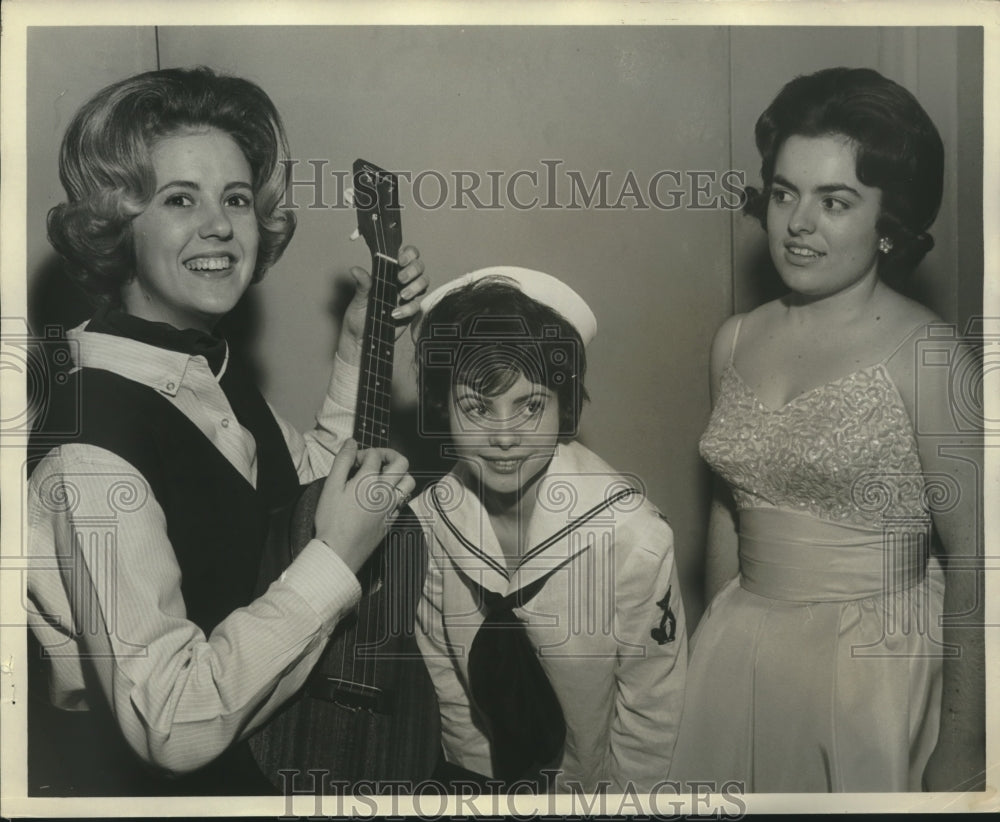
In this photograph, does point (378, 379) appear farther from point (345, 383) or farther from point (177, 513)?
point (177, 513)

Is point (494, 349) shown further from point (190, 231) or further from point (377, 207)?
point (190, 231)

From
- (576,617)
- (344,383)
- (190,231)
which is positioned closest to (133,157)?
(190,231)

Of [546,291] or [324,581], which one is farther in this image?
[546,291]

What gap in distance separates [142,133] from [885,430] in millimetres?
1554

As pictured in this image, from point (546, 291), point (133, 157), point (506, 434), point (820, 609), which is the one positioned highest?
point (133, 157)

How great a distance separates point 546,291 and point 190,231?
70cm

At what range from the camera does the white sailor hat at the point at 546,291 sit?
2135 mm

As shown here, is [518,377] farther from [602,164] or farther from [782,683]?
[782,683]

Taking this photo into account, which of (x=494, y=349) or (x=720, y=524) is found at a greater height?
(x=494, y=349)

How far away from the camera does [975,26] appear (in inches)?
86.7

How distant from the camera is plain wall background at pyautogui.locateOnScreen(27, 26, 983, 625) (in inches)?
84.2

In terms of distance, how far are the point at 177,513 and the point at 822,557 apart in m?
1.24

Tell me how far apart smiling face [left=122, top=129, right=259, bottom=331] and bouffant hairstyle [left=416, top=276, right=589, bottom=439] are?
410 millimetres

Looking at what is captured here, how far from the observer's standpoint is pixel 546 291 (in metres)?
2.14
